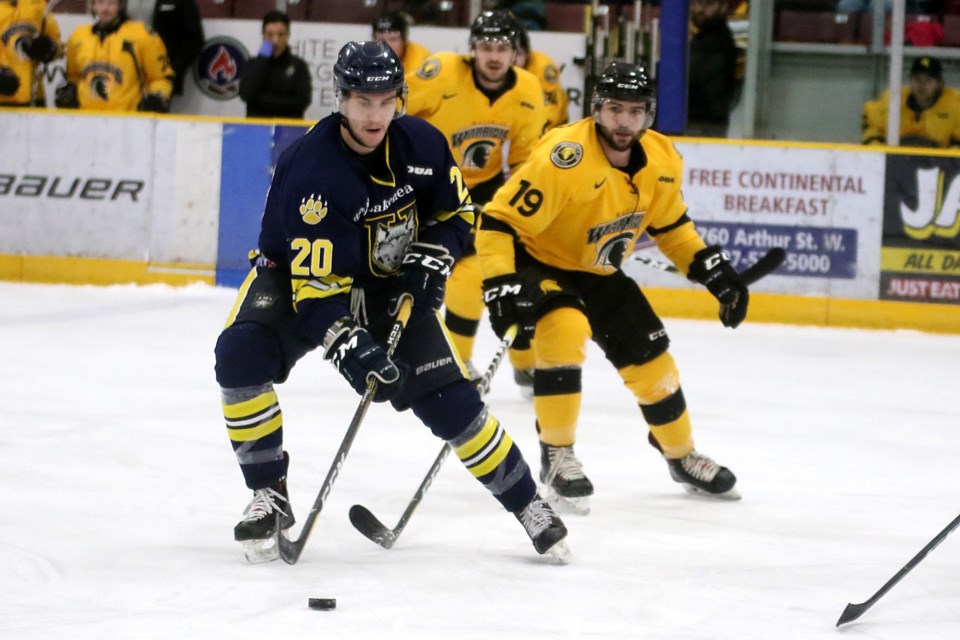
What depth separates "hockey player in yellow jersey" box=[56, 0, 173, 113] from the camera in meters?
→ 7.89

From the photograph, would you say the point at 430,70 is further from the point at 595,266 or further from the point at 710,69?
the point at 710,69

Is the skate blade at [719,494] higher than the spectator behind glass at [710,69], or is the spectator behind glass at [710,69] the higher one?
the spectator behind glass at [710,69]

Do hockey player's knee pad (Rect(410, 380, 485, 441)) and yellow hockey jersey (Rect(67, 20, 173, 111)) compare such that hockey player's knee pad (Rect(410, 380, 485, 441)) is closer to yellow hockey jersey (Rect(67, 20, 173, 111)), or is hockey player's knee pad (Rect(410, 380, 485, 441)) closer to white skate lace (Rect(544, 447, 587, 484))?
white skate lace (Rect(544, 447, 587, 484))

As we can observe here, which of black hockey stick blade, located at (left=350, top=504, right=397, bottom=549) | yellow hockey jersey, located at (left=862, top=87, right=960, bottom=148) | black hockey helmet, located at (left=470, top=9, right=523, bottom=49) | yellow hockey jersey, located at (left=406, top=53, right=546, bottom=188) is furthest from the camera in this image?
yellow hockey jersey, located at (left=862, top=87, right=960, bottom=148)

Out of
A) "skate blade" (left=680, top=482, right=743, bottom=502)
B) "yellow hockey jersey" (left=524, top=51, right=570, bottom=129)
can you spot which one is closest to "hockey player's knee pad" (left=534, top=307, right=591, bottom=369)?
"skate blade" (left=680, top=482, right=743, bottom=502)

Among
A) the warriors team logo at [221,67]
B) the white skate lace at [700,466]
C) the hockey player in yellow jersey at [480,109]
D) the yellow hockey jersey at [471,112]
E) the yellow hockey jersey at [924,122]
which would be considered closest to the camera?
the white skate lace at [700,466]

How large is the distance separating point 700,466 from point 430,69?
7.29 ft

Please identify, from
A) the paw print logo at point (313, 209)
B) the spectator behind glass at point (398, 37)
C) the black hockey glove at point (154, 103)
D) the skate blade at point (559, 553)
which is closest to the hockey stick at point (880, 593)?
the skate blade at point (559, 553)

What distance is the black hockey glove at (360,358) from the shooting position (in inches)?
114

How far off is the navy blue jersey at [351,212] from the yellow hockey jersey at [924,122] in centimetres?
452

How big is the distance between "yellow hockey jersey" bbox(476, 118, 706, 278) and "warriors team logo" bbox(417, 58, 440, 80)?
1.68 m

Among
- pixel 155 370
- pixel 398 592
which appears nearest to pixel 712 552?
pixel 398 592

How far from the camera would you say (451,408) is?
10.1ft

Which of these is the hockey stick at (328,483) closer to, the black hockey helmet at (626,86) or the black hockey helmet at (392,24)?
the black hockey helmet at (626,86)
